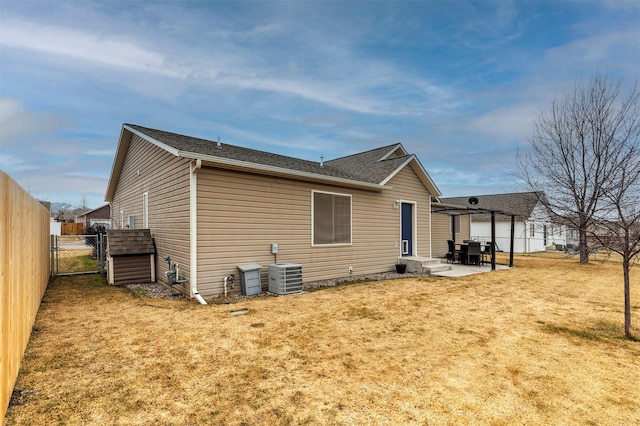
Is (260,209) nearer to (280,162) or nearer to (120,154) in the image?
(280,162)

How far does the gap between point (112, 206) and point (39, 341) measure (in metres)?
13.4

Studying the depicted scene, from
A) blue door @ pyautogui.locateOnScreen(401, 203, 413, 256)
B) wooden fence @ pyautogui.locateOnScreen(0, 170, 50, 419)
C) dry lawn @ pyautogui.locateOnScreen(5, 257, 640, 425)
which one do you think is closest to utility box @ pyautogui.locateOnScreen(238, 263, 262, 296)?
dry lawn @ pyautogui.locateOnScreen(5, 257, 640, 425)

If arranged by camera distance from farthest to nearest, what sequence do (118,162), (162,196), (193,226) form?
(118,162) < (162,196) < (193,226)

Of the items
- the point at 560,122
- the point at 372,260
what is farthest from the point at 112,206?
the point at 560,122

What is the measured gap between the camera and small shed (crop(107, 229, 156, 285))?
799 cm

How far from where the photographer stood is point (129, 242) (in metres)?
8.35

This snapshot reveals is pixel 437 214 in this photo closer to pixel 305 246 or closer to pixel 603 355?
pixel 305 246

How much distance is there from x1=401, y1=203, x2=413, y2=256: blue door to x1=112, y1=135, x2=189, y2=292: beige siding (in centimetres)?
757

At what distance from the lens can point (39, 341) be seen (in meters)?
4.04

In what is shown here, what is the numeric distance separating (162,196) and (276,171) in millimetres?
3308

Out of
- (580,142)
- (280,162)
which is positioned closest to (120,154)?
(280,162)

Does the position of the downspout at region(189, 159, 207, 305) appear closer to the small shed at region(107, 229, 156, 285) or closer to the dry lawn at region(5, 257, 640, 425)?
the dry lawn at region(5, 257, 640, 425)

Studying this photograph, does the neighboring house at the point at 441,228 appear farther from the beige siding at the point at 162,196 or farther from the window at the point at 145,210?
the window at the point at 145,210

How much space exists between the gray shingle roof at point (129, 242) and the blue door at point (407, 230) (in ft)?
27.0
